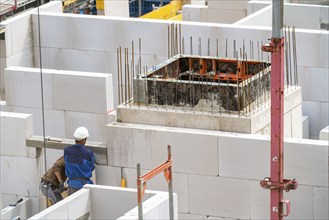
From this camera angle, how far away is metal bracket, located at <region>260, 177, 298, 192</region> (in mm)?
19766

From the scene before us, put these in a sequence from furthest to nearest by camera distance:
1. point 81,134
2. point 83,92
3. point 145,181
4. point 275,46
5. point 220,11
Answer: point 220,11
point 83,92
point 81,134
point 275,46
point 145,181

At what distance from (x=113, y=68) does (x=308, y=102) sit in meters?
4.12

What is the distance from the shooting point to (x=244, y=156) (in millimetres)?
21203

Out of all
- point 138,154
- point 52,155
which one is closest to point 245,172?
point 138,154

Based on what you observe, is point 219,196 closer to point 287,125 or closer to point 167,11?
point 287,125

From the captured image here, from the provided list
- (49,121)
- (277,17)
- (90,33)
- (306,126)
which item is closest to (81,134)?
(49,121)

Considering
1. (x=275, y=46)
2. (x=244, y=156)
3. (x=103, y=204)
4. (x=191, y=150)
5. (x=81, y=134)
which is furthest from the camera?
(x=81, y=134)

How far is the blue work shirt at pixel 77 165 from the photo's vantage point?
21594 millimetres

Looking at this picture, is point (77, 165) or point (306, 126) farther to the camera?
point (306, 126)

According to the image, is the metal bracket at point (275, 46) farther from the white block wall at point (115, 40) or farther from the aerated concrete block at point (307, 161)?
the white block wall at point (115, 40)

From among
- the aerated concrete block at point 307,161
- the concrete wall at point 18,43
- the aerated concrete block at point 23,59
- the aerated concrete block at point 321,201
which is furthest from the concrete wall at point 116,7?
the aerated concrete block at point 321,201

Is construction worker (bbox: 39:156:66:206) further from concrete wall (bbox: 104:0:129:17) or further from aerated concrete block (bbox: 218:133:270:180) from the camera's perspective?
concrete wall (bbox: 104:0:129:17)

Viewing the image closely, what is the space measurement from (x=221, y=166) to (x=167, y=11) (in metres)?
14.9

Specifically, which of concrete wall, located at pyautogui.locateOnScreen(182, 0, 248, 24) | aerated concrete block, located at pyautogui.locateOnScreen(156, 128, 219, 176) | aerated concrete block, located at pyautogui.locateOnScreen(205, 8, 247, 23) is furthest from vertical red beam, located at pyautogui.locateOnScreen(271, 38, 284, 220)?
aerated concrete block, located at pyautogui.locateOnScreen(205, 8, 247, 23)
